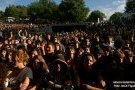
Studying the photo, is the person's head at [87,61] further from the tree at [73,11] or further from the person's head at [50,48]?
the tree at [73,11]

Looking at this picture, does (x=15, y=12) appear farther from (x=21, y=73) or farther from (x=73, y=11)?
(x=21, y=73)

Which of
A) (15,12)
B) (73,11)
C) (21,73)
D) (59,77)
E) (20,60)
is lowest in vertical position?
(15,12)

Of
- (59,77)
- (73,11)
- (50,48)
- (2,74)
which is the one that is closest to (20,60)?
(2,74)

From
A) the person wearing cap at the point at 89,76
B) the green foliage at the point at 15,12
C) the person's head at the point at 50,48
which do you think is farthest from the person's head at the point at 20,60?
the green foliage at the point at 15,12

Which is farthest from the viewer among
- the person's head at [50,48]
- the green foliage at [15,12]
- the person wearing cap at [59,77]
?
the green foliage at [15,12]

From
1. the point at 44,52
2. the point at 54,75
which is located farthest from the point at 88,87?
the point at 44,52

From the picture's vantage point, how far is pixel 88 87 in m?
7.30

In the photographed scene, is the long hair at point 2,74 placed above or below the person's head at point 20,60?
below

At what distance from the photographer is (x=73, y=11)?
106 meters

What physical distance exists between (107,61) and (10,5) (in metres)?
150

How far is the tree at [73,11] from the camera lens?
347 ft

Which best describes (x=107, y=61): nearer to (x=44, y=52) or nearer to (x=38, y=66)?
(x=38, y=66)

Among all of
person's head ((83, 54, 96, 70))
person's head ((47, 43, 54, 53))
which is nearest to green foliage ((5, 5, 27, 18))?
person's head ((47, 43, 54, 53))

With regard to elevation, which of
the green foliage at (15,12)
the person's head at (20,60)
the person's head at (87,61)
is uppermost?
the person's head at (20,60)
